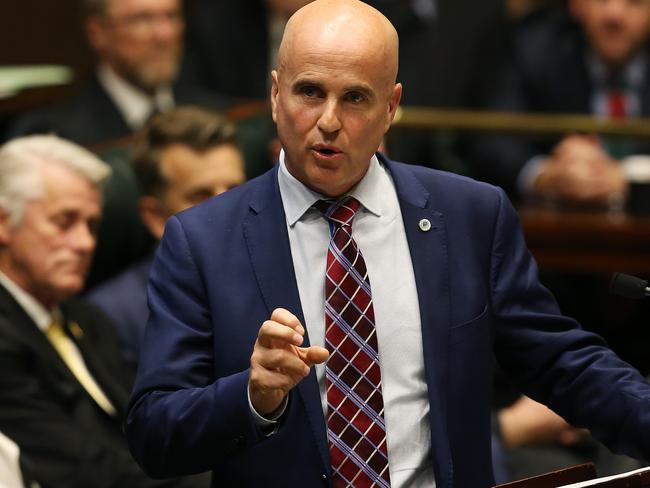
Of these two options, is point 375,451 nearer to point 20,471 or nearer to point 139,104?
point 20,471

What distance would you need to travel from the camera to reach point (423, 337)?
1786 mm

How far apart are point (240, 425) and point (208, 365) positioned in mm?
128

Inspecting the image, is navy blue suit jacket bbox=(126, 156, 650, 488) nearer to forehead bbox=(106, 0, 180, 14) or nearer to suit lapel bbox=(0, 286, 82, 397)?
suit lapel bbox=(0, 286, 82, 397)

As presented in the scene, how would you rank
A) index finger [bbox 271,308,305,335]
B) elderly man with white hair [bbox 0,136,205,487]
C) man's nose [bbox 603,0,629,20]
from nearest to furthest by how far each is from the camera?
index finger [bbox 271,308,305,335], elderly man with white hair [bbox 0,136,205,487], man's nose [bbox 603,0,629,20]

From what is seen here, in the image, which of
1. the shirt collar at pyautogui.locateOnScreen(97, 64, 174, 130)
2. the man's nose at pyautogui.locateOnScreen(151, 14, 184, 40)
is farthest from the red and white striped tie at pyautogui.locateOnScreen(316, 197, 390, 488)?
the man's nose at pyautogui.locateOnScreen(151, 14, 184, 40)

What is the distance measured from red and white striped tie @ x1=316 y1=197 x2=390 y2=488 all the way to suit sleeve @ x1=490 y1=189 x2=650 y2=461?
0.62 feet

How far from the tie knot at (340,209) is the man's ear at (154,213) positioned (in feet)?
4.92

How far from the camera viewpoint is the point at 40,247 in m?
2.92

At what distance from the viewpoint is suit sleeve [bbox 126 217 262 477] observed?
1.69m

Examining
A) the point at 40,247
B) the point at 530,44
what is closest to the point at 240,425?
the point at 40,247

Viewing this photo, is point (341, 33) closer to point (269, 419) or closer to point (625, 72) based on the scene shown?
point (269, 419)

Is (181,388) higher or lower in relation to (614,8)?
higher

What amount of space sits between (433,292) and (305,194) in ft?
0.71

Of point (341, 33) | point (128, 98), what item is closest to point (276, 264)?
point (341, 33)
